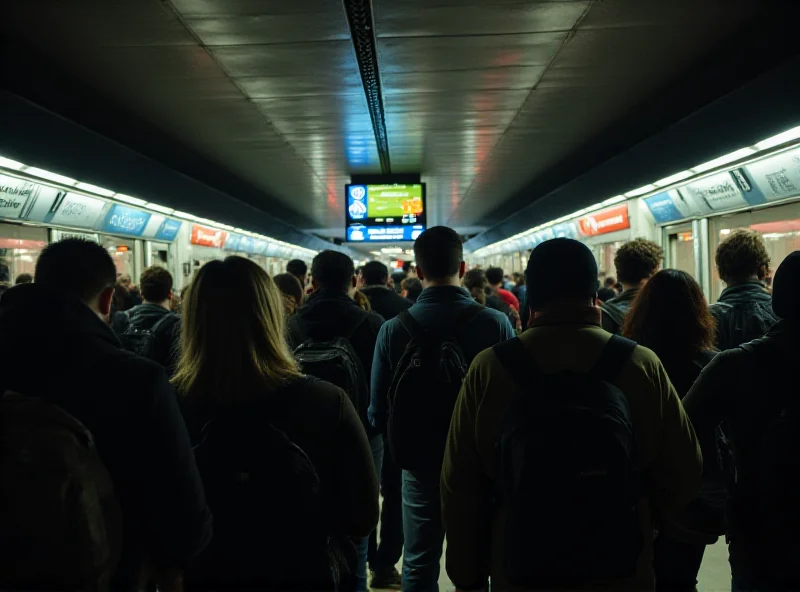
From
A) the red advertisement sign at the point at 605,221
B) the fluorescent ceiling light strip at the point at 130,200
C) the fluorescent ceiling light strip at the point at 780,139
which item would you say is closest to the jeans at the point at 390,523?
the fluorescent ceiling light strip at the point at 780,139

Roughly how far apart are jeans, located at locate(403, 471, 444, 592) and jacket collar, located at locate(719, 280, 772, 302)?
1.88 m

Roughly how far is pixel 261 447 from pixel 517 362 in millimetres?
684

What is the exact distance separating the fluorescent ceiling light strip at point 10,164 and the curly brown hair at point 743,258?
6843 mm

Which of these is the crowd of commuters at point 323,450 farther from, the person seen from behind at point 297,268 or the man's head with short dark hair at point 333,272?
the person seen from behind at point 297,268

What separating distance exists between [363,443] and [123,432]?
62cm

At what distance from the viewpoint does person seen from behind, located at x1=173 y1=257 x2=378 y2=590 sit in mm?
1728

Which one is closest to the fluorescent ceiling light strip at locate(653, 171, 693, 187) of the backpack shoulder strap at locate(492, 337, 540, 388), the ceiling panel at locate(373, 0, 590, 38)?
the ceiling panel at locate(373, 0, 590, 38)

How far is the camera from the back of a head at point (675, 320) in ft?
9.15

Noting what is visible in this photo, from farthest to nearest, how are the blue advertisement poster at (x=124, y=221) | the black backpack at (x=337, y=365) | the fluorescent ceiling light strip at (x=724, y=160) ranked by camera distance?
the blue advertisement poster at (x=124, y=221) → the fluorescent ceiling light strip at (x=724, y=160) → the black backpack at (x=337, y=365)

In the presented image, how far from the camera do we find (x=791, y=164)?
7438mm

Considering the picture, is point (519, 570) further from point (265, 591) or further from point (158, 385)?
point (158, 385)

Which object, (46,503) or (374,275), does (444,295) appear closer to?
(46,503)

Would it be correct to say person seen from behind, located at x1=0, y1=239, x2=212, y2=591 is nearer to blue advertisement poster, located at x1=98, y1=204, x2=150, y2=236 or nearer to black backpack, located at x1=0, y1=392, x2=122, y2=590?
black backpack, located at x1=0, y1=392, x2=122, y2=590

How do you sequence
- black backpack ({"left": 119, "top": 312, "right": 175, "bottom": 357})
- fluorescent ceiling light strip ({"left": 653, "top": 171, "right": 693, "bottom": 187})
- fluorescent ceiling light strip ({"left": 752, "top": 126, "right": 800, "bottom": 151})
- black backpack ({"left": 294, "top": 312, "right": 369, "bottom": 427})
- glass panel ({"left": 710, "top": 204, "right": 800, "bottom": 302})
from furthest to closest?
1. fluorescent ceiling light strip ({"left": 653, "top": 171, "right": 693, "bottom": 187})
2. glass panel ({"left": 710, "top": 204, "right": 800, "bottom": 302})
3. fluorescent ceiling light strip ({"left": 752, "top": 126, "right": 800, "bottom": 151})
4. black backpack ({"left": 119, "top": 312, "right": 175, "bottom": 357})
5. black backpack ({"left": 294, "top": 312, "right": 369, "bottom": 427})
